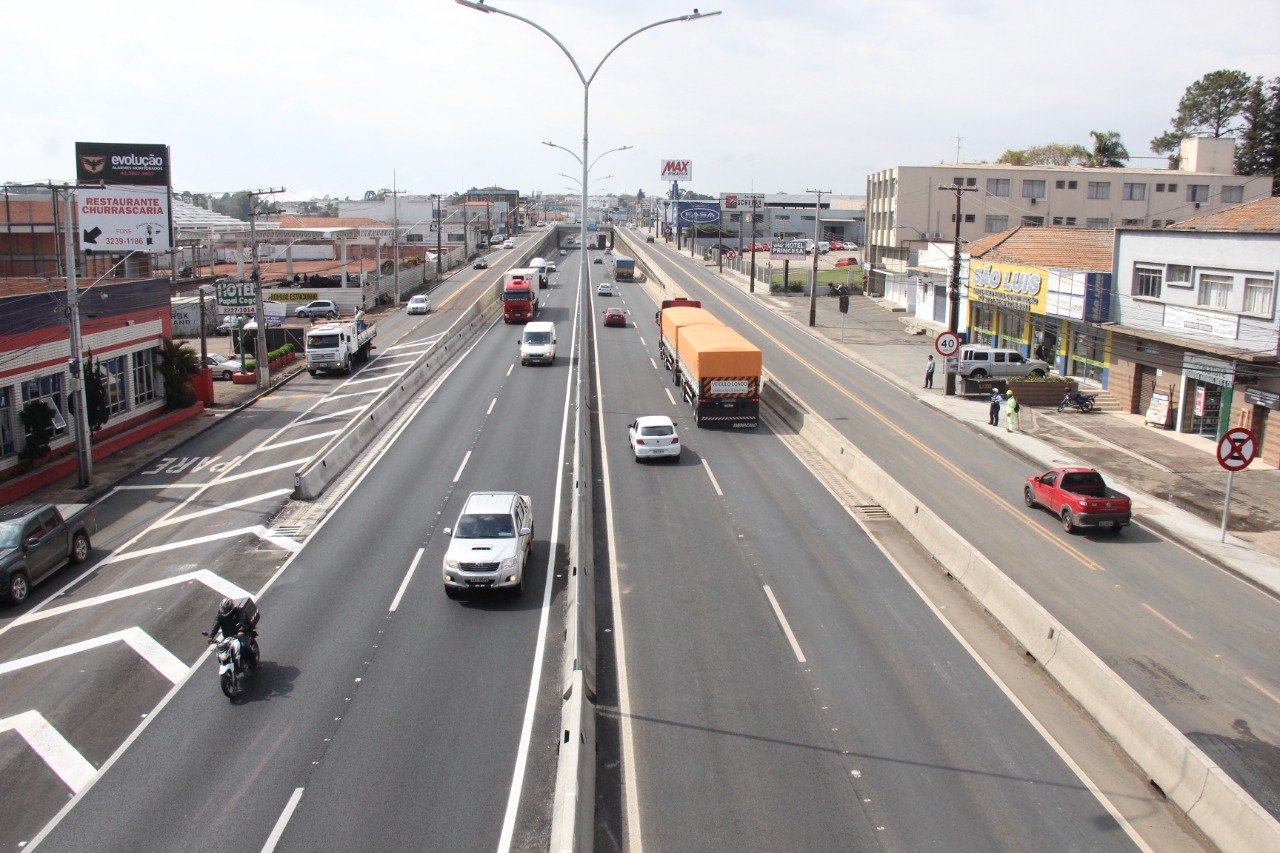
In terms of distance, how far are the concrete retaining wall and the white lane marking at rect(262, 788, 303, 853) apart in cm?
1210

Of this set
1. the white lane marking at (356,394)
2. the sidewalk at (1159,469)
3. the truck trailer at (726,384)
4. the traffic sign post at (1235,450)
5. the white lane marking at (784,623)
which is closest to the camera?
the white lane marking at (784,623)

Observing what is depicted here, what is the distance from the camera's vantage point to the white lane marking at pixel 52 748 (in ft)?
48.6

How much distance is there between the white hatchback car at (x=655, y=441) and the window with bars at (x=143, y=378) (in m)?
21.0

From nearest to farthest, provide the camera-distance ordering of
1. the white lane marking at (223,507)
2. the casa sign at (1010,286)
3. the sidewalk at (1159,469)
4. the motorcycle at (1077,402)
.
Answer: the sidewalk at (1159,469) < the white lane marking at (223,507) < the motorcycle at (1077,402) < the casa sign at (1010,286)

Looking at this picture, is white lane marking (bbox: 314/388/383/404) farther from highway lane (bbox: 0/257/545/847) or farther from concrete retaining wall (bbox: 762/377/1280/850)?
concrete retaining wall (bbox: 762/377/1280/850)

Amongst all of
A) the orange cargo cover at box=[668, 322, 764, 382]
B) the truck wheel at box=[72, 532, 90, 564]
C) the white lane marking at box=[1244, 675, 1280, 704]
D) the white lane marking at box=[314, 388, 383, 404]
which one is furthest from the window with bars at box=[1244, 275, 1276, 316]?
the truck wheel at box=[72, 532, 90, 564]

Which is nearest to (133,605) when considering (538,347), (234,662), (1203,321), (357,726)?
(234,662)

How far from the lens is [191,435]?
3972cm

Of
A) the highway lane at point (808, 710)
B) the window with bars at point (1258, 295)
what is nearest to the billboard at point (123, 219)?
the highway lane at point (808, 710)

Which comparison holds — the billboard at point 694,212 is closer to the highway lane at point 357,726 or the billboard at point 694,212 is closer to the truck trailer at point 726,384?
the truck trailer at point 726,384

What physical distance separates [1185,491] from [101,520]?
108 feet

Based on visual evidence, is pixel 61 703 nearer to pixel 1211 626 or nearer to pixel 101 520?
pixel 101 520

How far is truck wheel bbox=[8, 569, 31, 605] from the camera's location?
2172cm

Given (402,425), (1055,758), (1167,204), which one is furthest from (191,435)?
(1167,204)
